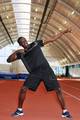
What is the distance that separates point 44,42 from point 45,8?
2833 cm

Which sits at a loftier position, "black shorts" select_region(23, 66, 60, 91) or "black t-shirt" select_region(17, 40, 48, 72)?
"black t-shirt" select_region(17, 40, 48, 72)

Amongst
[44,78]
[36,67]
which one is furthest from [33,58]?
[44,78]

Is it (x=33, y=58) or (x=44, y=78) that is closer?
(x=33, y=58)

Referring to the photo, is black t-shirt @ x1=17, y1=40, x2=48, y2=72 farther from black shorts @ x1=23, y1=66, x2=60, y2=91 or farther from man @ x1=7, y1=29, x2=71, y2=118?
black shorts @ x1=23, y1=66, x2=60, y2=91

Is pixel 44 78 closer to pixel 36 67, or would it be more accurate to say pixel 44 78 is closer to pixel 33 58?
pixel 36 67

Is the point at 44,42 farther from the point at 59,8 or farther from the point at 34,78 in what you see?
the point at 59,8

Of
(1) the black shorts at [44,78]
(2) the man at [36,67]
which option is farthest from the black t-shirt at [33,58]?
(1) the black shorts at [44,78]

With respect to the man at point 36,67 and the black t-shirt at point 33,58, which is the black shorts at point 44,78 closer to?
the man at point 36,67

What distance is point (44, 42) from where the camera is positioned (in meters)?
9.25

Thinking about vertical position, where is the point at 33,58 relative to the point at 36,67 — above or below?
above

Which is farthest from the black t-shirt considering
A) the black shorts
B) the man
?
the black shorts

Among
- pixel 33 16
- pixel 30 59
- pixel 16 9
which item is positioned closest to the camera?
pixel 30 59

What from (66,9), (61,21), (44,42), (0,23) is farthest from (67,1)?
(44,42)

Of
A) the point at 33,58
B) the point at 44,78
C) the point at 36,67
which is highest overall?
the point at 33,58
